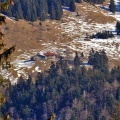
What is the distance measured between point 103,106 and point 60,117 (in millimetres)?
19546

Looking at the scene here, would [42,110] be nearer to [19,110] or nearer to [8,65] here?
[19,110]

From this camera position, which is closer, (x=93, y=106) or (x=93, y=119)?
(x=93, y=119)

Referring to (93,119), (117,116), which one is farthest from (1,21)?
(93,119)

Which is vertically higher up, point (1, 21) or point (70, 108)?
point (1, 21)

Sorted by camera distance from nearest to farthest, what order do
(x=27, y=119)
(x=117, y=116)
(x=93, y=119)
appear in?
(x=117, y=116) < (x=93, y=119) < (x=27, y=119)

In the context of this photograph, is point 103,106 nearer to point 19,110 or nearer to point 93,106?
point 93,106

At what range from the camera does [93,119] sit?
177 meters

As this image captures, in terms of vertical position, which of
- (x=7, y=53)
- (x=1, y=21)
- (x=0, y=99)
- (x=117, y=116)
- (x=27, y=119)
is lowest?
(x=27, y=119)

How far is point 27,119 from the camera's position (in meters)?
190

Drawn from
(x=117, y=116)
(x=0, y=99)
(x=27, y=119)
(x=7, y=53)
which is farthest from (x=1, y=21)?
(x=27, y=119)

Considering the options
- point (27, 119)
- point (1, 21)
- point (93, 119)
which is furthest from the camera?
point (27, 119)

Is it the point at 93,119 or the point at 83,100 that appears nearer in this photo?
the point at 93,119

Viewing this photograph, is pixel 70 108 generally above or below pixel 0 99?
below

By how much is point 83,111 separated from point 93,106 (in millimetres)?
4720
